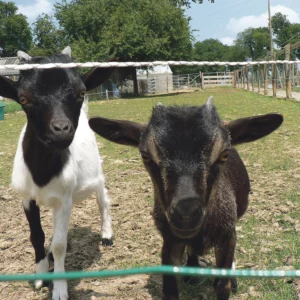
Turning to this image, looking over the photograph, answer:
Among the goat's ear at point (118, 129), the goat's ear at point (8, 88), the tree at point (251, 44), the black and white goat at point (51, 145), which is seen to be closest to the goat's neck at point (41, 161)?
the black and white goat at point (51, 145)

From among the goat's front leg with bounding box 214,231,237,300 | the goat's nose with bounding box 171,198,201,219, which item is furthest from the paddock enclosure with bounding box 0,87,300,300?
the goat's nose with bounding box 171,198,201,219

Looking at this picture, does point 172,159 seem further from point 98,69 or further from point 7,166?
point 7,166

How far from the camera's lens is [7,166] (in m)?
7.84

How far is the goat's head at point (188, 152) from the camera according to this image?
2020mm

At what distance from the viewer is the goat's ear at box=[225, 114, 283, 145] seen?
254cm

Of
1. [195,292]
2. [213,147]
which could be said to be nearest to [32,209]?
[195,292]

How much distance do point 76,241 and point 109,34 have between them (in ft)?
114

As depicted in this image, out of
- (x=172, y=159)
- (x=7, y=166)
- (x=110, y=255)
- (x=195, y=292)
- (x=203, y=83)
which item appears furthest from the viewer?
(x=203, y=83)

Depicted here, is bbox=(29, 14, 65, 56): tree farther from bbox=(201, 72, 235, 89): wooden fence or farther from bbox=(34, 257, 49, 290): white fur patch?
bbox=(34, 257, 49, 290): white fur patch

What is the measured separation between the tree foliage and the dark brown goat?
3303 cm

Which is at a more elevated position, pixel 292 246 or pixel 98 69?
pixel 98 69

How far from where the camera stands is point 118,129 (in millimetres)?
2740

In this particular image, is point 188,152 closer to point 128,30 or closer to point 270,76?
point 270,76

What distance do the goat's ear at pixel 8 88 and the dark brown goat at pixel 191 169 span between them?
2.53ft
